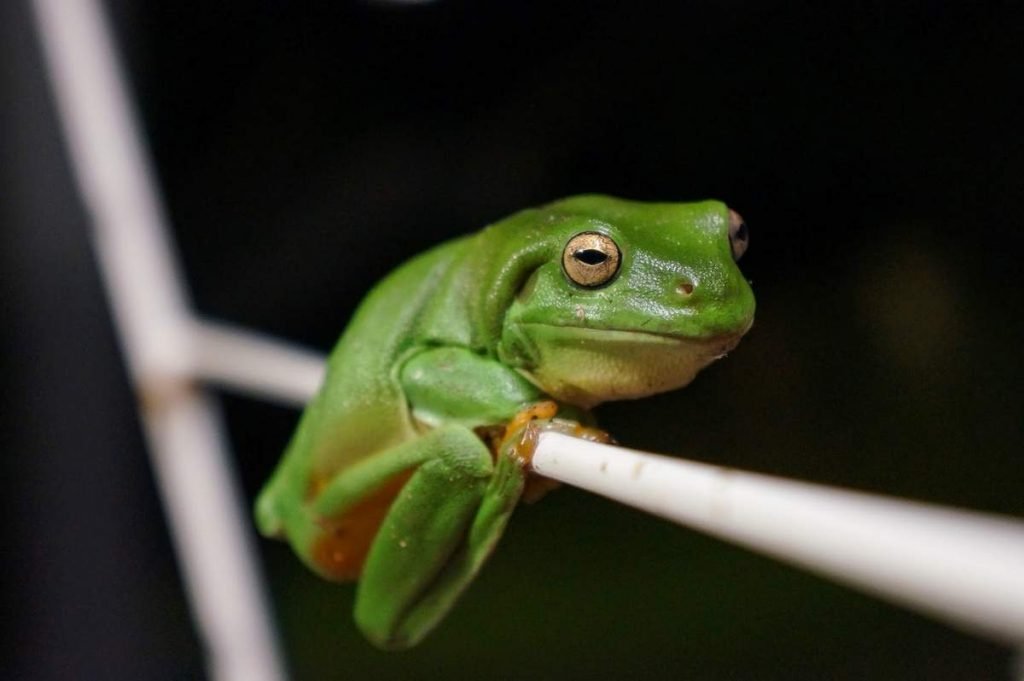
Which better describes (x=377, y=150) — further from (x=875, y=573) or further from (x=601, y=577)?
(x=875, y=573)

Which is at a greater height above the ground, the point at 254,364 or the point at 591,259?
the point at 591,259

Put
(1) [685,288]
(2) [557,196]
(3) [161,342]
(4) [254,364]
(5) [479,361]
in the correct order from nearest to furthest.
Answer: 1. (1) [685,288]
2. (5) [479,361]
3. (2) [557,196]
4. (4) [254,364]
5. (3) [161,342]

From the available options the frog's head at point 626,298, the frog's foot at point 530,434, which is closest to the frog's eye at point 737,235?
the frog's head at point 626,298

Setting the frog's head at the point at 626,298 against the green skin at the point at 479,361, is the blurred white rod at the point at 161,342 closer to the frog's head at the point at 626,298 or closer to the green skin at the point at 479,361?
the green skin at the point at 479,361

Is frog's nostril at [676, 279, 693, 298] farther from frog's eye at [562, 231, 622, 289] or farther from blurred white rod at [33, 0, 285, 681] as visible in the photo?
blurred white rod at [33, 0, 285, 681]

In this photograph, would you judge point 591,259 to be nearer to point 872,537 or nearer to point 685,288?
point 685,288

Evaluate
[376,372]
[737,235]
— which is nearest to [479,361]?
[376,372]
